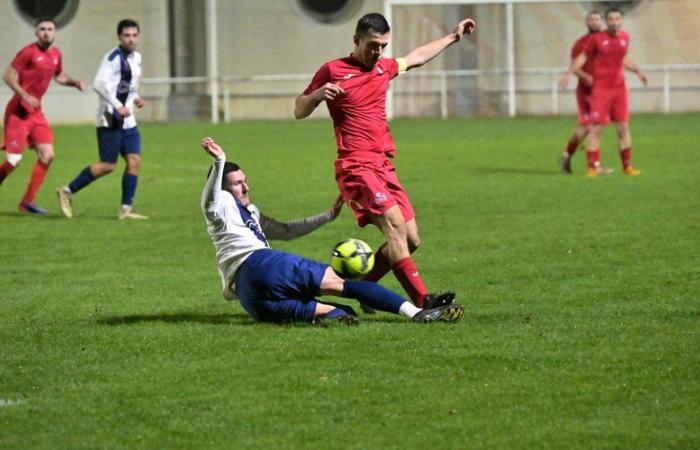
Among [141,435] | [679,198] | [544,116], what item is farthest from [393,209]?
[544,116]

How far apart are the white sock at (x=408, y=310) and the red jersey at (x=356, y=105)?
1192 mm

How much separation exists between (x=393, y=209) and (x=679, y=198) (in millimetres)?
7798

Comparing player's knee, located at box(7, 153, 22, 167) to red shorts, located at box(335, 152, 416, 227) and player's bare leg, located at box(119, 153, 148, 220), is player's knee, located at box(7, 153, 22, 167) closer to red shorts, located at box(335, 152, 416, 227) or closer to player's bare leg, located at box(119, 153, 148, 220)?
player's bare leg, located at box(119, 153, 148, 220)

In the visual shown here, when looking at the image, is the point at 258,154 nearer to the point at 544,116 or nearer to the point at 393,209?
the point at 544,116

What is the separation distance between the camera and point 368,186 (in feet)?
29.9

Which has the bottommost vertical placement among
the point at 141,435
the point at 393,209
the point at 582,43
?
the point at 141,435

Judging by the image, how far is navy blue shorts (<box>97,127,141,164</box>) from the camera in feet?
51.6

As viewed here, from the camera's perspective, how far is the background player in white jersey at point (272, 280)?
852 cm

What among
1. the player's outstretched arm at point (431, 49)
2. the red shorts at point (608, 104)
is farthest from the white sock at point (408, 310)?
the red shorts at point (608, 104)

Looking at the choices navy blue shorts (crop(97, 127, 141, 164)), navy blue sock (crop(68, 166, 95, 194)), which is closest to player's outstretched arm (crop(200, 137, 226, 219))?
navy blue shorts (crop(97, 127, 141, 164))

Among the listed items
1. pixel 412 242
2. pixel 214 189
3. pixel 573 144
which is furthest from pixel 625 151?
pixel 214 189

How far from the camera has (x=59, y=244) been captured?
13.6m

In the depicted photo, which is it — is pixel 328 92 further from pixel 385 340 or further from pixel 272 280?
pixel 385 340

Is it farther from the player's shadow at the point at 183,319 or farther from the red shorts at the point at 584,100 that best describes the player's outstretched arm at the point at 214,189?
the red shorts at the point at 584,100
